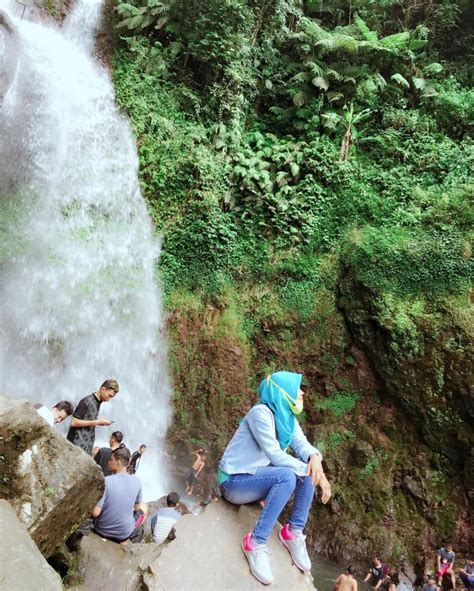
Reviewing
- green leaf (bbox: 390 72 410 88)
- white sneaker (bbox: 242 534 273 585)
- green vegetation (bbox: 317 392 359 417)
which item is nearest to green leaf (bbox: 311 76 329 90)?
green leaf (bbox: 390 72 410 88)

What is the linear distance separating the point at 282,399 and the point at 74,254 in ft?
27.3

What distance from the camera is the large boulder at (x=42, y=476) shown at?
3.27m

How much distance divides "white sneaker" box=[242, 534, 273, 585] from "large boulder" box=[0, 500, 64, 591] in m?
1.15

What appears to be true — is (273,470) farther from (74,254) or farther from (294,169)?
(294,169)

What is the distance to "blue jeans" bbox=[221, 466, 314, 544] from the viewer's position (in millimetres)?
3082

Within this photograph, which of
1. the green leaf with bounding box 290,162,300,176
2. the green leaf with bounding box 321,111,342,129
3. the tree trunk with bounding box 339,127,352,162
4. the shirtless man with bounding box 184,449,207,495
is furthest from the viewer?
the green leaf with bounding box 321,111,342,129

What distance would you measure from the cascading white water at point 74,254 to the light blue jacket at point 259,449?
6154mm

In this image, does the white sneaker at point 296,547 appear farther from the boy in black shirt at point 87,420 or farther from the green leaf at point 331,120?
the green leaf at point 331,120

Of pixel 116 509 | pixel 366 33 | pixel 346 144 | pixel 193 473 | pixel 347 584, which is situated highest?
pixel 366 33

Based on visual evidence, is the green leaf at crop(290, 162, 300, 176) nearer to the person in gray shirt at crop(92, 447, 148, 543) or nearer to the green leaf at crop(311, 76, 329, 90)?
the green leaf at crop(311, 76, 329, 90)

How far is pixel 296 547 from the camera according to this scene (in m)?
3.26

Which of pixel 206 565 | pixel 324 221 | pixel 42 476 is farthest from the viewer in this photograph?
pixel 324 221

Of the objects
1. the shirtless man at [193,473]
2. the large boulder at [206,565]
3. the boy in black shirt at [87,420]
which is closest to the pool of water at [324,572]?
the shirtless man at [193,473]

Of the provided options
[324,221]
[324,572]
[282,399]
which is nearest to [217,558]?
[282,399]
